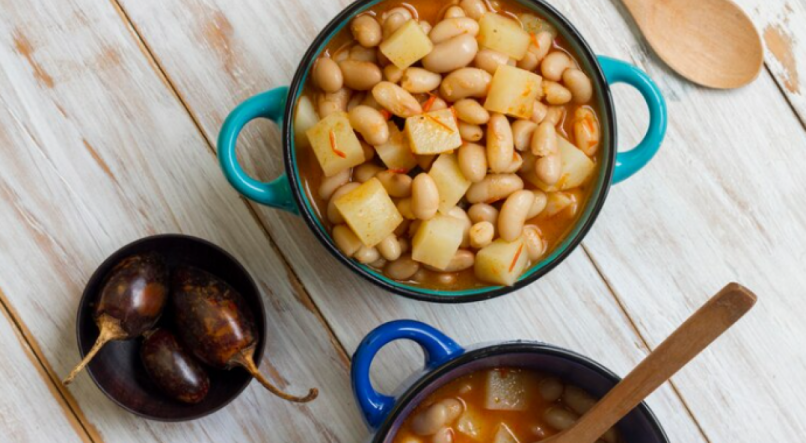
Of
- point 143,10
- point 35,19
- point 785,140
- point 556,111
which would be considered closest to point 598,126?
point 556,111

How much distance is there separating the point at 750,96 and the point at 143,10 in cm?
92

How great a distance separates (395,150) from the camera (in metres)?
1.10

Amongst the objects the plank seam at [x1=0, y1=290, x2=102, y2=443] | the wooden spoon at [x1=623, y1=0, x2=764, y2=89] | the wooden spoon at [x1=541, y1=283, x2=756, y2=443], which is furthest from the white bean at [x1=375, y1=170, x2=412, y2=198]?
the plank seam at [x1=0, y1=290, x2=102, y2=443]

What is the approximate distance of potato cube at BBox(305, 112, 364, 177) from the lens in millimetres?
1082

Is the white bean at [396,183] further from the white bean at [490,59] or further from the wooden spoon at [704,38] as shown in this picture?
the wooden spoon at [704,38]

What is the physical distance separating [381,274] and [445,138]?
0.67 feet

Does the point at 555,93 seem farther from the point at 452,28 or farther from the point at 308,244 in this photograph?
the point at 308,244

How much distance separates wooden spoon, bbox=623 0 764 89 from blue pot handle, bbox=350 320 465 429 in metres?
0.56

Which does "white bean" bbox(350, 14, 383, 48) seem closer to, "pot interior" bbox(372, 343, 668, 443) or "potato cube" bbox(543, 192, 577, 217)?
"potato cube" bbox(543, 192, 577, 217)

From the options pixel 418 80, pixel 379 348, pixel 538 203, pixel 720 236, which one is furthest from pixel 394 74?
pixel 720 236

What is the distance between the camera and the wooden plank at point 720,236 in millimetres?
1338

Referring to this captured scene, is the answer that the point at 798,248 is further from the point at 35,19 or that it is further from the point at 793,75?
the point at 35,19

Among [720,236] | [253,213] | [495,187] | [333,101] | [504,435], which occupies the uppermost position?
[333,101]

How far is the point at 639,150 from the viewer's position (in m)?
1.17
